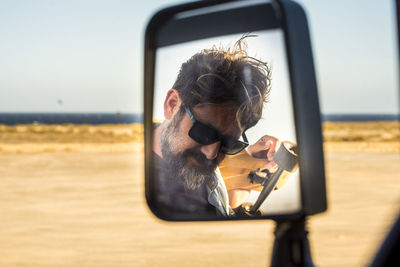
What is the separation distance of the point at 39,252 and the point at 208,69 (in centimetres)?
687

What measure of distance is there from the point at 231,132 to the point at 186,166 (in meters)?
0.19

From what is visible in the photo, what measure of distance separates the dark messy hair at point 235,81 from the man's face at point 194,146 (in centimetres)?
3

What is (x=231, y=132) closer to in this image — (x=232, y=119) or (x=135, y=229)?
(x=232, y=119)

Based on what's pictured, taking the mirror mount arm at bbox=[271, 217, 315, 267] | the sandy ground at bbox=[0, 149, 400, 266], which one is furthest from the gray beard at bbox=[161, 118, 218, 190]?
the sandy ground at bbox=[0, 149, 400, 266]

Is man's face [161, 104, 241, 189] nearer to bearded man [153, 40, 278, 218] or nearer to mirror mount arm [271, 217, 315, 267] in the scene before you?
bearded man [153, 40, 278, 218]

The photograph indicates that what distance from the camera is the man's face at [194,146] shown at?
1522mm

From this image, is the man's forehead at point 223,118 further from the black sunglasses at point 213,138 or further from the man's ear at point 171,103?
the man's ear at point 171,103

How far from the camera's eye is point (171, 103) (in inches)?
65.3

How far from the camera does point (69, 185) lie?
14633 mm

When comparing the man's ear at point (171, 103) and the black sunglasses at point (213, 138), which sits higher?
the man's ear at point (171, 103)

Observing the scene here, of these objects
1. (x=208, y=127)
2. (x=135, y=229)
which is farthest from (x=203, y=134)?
(x=135, y=229)

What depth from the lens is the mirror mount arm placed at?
151 centimetres

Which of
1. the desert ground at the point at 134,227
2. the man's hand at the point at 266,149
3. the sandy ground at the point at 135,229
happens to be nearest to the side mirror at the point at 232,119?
the man's hand at the point at 266,149

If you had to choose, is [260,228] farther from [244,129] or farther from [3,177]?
[3,177]
